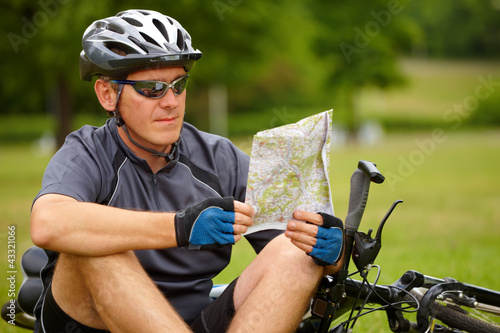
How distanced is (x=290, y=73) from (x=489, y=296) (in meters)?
50.1

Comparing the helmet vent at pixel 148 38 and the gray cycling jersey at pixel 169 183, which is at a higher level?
the helmet vent at pixel 148 38

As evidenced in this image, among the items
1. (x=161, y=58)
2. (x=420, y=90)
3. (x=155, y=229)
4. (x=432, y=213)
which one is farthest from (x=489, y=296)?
(x=420, y=90)

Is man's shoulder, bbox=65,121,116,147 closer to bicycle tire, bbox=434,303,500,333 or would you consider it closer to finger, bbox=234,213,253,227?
finger, bbox=234,213,253,227

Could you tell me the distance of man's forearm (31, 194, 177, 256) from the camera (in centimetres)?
291

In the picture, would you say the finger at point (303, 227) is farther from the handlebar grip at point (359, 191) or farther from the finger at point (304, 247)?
the handlebar grip at point (359, 191)

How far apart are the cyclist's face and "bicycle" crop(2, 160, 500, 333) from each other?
3.37 feet

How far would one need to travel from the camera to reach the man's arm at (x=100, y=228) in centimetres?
291

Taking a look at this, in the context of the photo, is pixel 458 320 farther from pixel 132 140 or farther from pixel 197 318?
pixel 132 140

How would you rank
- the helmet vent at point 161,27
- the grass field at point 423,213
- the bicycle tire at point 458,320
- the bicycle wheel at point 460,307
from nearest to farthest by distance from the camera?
the bicycle wheel at point 460,307, the bicycle tire at point 458,320, the helmet vent at point 161,27, the grass field at point 423,213

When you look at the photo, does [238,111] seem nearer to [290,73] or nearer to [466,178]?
[290,73]

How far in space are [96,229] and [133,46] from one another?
1.08m

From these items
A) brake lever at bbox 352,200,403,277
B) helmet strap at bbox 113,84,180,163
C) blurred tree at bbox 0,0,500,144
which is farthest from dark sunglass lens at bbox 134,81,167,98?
blurred tree at bbox 0,0,500,144

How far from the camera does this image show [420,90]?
61.2m

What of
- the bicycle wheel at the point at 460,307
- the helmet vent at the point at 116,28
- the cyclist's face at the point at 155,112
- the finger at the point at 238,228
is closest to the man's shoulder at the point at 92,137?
the cyclist's face at the point at 155,112
